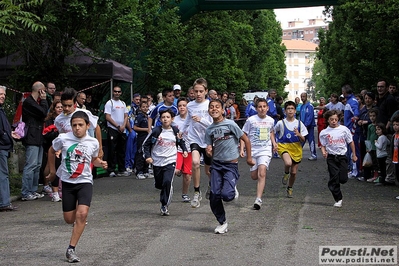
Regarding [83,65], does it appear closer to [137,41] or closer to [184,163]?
[137,41]

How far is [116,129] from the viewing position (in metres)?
18.7

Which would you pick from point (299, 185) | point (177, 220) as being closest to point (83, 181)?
point (177, 220)

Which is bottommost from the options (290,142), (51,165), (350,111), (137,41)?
(51,165)

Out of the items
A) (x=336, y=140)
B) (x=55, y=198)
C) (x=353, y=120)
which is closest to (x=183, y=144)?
(x=336, y=140)

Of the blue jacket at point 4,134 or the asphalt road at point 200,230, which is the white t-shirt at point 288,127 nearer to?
the asphalt road at point 200,230

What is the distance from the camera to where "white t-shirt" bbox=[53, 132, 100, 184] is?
8602mm

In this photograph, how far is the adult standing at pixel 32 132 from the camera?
45.4 feet

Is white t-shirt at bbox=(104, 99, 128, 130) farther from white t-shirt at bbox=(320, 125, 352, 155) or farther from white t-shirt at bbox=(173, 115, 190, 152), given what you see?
white t-shirt at bbox=(320, 125, 352, 155)

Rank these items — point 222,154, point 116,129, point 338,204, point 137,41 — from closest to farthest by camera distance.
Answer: point 222,154 → point 338,204 → point 116,129 → point 137,41

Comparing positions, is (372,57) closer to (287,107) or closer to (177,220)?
(287,107)

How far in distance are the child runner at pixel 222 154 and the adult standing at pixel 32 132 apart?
4466 millimetres

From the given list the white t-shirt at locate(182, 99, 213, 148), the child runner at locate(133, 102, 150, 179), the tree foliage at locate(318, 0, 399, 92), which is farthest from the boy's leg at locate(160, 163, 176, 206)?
the tree foliage at locate(318, 0, 399, 92)

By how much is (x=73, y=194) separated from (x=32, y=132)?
18.1 ft

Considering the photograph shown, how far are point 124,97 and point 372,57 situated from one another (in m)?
8.19
